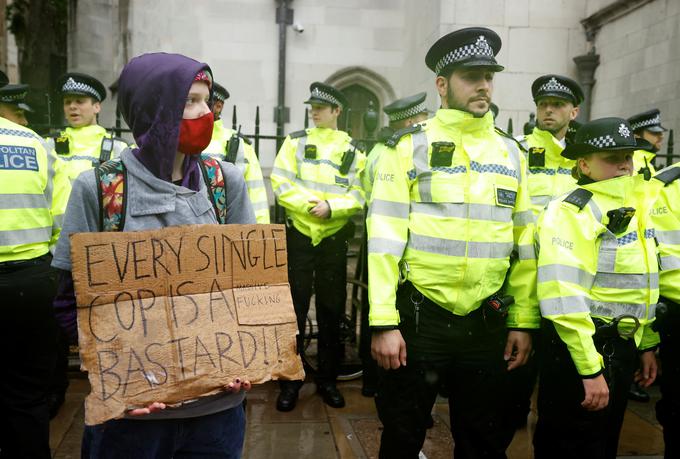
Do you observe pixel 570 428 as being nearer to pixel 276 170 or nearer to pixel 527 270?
pixel 527 270

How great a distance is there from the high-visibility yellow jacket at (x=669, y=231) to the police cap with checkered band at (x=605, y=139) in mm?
742

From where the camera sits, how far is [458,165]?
8.76ft

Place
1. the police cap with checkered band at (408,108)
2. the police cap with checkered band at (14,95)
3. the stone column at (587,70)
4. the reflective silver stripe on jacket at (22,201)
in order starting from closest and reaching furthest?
the reflective silver stripe on jacket at (22,201), the police cap with checkered band at (14,95), the police cap with checkered band at (408,108), the stone column at (587,70)

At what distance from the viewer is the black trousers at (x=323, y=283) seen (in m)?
4.49

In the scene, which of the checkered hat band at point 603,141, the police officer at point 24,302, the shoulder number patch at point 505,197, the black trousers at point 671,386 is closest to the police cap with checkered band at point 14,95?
the police officer at point 24,302

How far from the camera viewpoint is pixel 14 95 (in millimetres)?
4414

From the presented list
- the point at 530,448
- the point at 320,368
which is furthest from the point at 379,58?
the point at 530,448

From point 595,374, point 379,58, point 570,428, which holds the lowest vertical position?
point 570,428

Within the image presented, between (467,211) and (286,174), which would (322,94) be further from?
(467,211)

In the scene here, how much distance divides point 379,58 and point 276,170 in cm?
765

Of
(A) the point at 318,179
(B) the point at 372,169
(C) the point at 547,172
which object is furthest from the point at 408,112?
(C) the point at 547,172

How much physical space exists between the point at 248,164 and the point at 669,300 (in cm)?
331

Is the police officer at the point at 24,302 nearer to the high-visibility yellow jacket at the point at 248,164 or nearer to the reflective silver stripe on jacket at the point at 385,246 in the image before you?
the high-visibility yellow jacket at the point at 248,164

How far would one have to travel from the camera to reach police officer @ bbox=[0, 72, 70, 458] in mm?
2863
